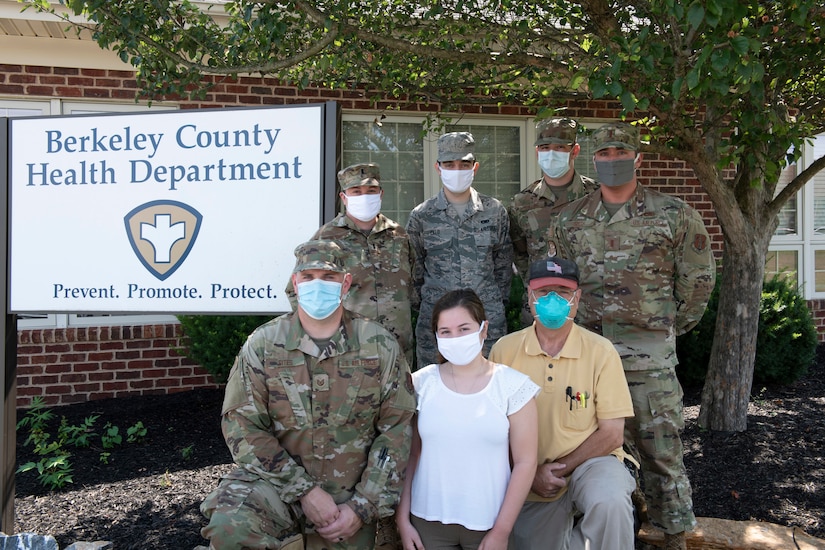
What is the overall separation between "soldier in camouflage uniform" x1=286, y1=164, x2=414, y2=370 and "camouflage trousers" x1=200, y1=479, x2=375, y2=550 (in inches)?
44.2

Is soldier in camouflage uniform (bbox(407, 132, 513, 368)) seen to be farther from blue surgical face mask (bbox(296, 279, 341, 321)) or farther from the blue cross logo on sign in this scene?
the blue cross logo on sign

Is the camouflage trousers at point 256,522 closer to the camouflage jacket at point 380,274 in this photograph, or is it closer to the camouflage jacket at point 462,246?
the camouflage jacket at point 380,274

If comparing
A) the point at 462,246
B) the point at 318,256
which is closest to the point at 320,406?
the point at 318,256

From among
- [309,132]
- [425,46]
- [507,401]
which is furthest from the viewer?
[425,46]

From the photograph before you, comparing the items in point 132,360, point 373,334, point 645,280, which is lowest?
point 132,360

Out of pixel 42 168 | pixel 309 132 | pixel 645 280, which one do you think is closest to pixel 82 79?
pixel 42 168

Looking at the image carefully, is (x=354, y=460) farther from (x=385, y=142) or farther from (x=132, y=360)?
(x=385, y=142)

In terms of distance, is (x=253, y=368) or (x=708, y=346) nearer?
(x=253, y=368)

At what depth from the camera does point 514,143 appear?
7.27 m

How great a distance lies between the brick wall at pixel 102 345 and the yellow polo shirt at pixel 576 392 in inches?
137

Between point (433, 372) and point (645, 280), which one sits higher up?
point (645, 280)

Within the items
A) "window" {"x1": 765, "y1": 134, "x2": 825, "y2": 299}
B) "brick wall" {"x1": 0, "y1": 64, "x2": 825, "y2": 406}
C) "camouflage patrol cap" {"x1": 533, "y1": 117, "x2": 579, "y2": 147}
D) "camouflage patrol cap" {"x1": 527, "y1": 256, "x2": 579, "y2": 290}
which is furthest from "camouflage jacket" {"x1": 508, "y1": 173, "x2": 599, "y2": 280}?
"window" {"x1": 765, "y1": 134, "x2": 825, "y2": 299}

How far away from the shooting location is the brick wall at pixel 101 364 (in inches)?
236

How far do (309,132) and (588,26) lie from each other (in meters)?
2.31
